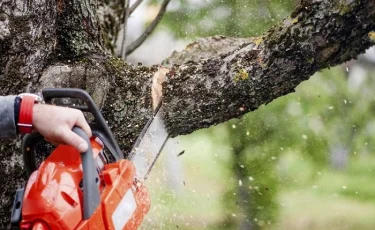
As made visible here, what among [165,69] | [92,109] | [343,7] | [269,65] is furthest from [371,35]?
[92,109]

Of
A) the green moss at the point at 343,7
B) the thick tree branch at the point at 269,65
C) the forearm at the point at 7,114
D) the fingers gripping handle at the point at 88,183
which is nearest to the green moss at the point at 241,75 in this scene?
the thick tree branch at the point at 269,65

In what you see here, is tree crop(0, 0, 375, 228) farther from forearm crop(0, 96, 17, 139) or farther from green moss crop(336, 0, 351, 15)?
forearm crop(0, 96, 17, 139)

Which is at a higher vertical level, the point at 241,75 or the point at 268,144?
the point at 268,144

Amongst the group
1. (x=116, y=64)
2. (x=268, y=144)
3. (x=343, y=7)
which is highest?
(x=268, y=144)

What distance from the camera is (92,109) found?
1206mm

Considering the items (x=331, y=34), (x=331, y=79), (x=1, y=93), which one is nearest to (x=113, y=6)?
(x=1, y=93)

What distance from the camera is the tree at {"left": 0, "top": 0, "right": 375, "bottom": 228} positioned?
4.28 ft

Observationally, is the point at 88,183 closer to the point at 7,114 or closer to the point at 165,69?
the point at 7,114

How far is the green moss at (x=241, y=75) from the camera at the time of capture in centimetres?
Result: 142

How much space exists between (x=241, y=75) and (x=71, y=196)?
0.61m

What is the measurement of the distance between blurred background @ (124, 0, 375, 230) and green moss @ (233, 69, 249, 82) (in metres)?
2.03

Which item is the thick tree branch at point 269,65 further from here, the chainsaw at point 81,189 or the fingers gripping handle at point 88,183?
the fingers gripping handle at point 88,183

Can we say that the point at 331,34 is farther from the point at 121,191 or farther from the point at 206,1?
the point at 206,1

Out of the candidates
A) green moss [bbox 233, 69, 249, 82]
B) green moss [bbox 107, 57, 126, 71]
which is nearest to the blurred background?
green moss [bbox 107, 57, 126, 71]
